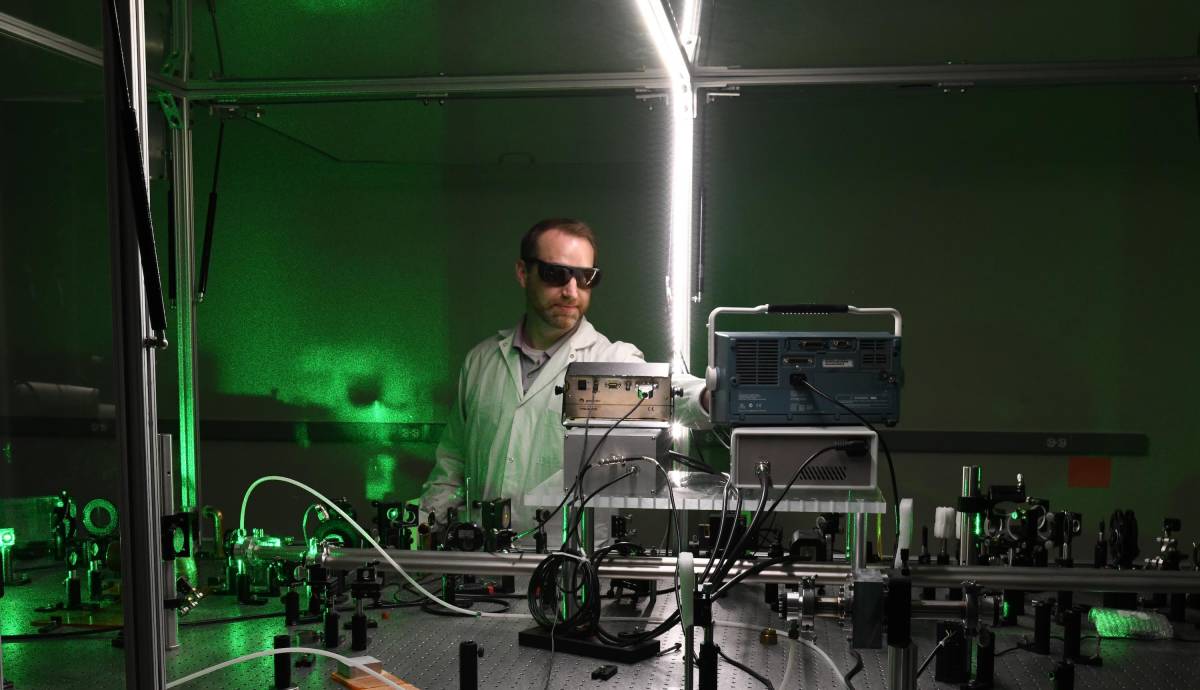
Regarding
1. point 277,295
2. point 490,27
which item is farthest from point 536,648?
point 277,295

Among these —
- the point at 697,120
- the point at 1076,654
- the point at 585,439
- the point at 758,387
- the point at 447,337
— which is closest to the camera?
the point at 1076,654

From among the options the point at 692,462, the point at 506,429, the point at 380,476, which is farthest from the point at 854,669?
the point at 380,476

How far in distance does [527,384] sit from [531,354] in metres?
0.10

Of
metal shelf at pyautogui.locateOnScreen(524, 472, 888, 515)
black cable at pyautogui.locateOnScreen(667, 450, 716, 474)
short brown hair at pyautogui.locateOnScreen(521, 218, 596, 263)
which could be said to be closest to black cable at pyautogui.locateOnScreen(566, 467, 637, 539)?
metal shelf at pyautogui.locateOnScreen(524, 472, 888, 515)

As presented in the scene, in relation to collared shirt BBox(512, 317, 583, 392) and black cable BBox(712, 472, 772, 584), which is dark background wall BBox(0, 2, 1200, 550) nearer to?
collared shirt BBox(512, 317, 583, 392)

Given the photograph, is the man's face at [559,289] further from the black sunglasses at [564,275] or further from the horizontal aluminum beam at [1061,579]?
the horizontal aluminum beam at [1061,579]

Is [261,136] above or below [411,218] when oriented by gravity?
above

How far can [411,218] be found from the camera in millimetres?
3457

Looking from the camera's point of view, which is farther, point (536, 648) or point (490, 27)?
point (490, 27)

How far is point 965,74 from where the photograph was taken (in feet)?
8.36

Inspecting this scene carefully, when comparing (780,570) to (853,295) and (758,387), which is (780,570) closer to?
(758,387)

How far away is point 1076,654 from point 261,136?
3.27 m

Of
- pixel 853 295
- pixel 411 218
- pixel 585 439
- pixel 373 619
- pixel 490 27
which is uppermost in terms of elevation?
pixel 490 27

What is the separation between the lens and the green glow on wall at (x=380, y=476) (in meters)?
3.50
